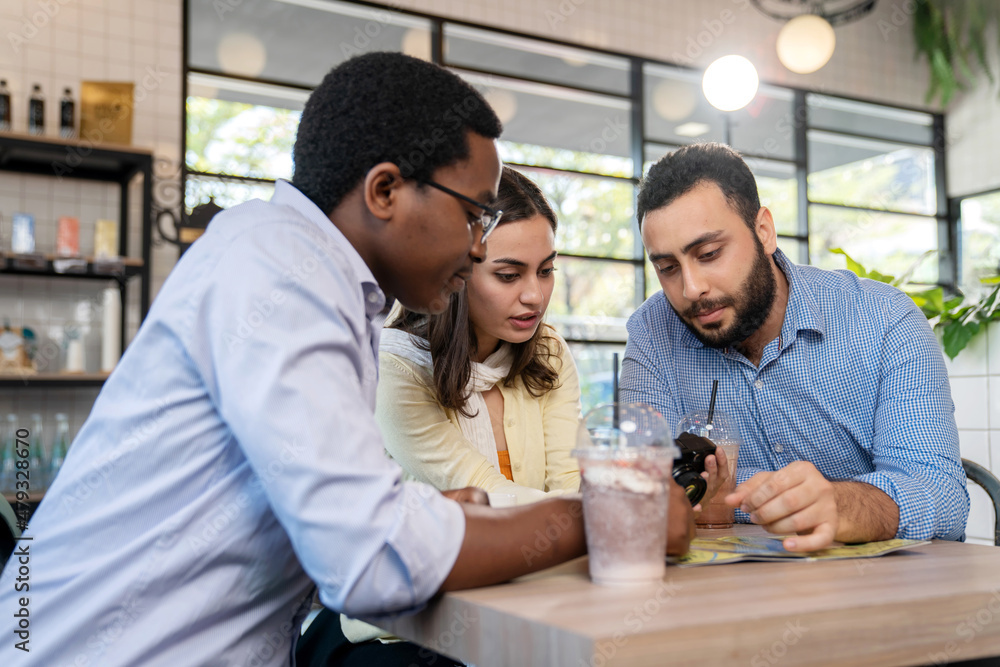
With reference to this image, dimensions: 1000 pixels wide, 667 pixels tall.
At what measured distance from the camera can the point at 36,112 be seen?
3.91 m

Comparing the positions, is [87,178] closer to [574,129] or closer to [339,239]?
[574,129]

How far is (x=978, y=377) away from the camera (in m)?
3.12

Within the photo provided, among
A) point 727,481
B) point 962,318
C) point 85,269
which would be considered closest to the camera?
point 727,481

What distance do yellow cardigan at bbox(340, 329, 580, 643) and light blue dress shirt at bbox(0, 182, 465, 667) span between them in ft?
2.10

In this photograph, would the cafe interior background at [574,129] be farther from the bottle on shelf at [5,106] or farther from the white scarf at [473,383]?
the white scarf at [473,383]

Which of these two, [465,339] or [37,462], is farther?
[37,462]

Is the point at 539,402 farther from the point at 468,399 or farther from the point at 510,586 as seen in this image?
the point at 510,586

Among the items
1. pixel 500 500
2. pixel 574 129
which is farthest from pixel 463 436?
pixel 574 129

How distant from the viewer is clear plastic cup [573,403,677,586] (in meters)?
0.90

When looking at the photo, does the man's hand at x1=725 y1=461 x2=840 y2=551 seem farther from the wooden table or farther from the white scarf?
A: the white scarf

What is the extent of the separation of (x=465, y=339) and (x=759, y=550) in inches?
32.7

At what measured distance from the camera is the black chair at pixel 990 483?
1544mm

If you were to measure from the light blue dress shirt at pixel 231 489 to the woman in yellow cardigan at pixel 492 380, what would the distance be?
0.71m

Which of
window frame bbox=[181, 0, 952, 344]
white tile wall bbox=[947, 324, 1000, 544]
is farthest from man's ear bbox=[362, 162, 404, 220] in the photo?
window frame bbox=[181, 0, 952, 344]
